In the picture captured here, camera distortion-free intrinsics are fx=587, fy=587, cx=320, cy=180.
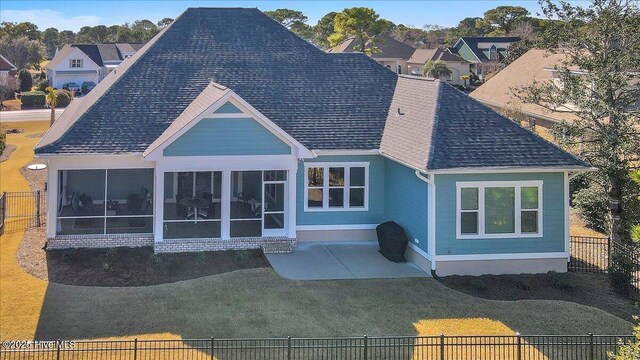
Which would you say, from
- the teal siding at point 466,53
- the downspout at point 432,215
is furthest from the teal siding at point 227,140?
the teal siding at point 466,53

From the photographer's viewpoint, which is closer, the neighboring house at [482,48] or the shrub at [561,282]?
the shrub at [561,282]

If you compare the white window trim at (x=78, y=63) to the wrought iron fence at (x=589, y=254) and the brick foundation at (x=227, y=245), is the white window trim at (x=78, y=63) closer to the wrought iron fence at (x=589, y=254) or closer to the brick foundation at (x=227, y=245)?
the brick foundation at (x=227, y=245)

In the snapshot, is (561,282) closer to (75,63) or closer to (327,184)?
(327,184)

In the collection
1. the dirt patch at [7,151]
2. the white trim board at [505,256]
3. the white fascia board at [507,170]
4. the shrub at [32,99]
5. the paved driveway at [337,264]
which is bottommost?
the paved driveway at [337,264]

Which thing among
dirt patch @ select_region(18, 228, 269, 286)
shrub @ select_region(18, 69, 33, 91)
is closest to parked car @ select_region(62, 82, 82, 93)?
shrub @ select_region(18, 69, 33, 91)

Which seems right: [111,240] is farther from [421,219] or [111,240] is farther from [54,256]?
[421,219]

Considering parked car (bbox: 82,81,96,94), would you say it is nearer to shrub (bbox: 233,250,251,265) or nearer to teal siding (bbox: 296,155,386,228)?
teal siding (bbox: 296,155,386,228)
